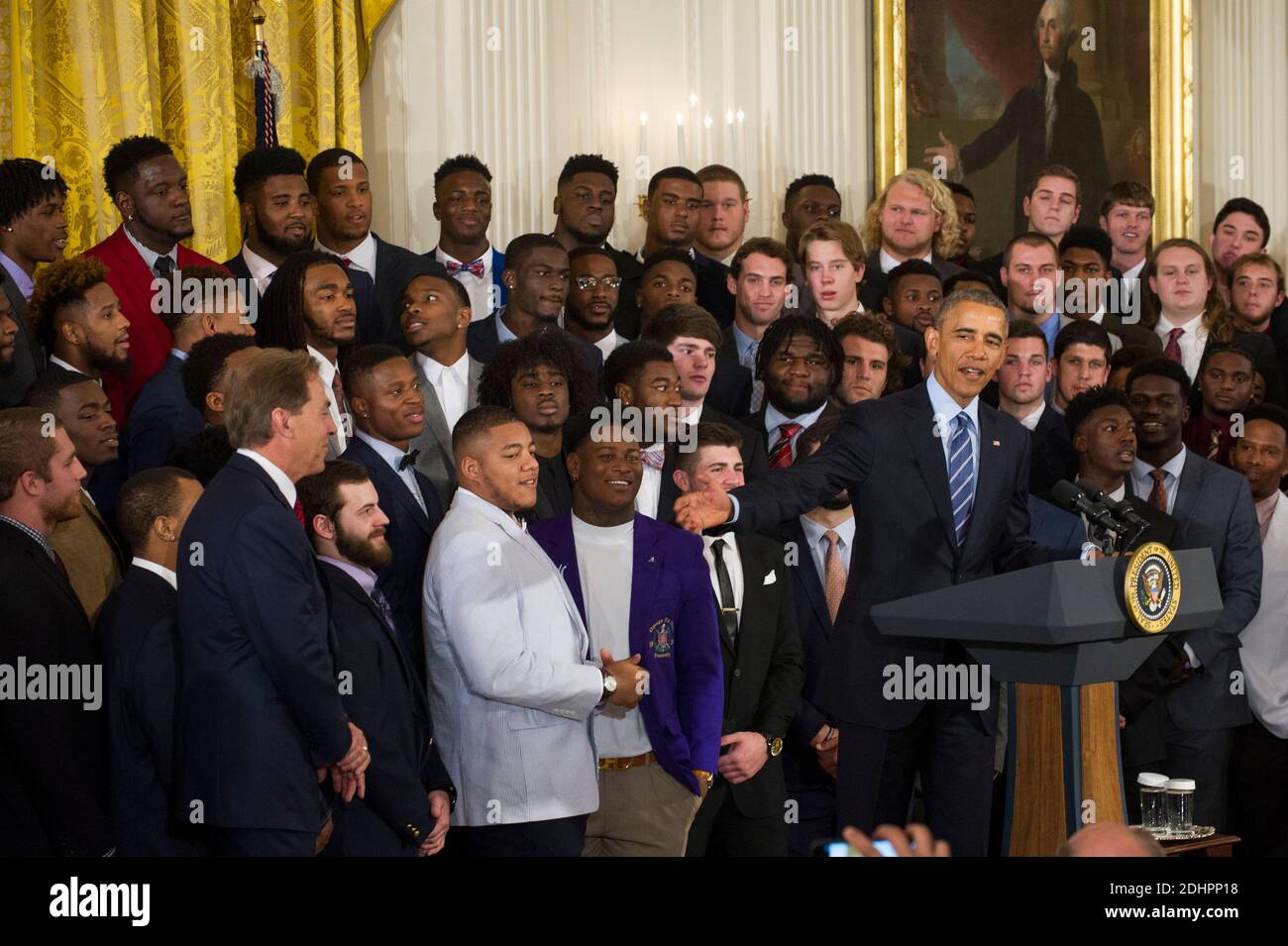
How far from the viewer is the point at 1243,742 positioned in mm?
6312

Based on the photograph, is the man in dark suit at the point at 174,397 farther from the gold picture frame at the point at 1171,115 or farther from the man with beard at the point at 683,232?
the gold picture frame at the point at 1171,115

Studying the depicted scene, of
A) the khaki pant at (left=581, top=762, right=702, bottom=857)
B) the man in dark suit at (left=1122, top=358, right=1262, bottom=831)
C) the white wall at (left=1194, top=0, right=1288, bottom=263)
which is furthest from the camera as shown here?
the white wall at (left=1194, top=0, right=1288, bottom=263)

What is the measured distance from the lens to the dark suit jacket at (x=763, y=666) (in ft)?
16.9

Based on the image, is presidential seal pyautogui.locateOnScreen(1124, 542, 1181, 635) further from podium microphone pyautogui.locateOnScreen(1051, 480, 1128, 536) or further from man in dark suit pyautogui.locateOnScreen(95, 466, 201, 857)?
man in dark suit pyautogui.locateOnScreen(95, 466, 201, 857)

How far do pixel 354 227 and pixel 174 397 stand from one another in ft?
5.82

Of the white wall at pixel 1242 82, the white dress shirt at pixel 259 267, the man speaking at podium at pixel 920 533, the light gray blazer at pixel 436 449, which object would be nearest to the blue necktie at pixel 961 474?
the man speaking at podium at pixel 920 533

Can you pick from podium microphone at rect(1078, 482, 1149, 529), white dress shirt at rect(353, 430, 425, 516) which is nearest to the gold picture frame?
white dress shirt at rect(353, 430, 425, 516)

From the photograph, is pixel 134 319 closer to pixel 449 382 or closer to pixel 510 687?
pixel 449 382

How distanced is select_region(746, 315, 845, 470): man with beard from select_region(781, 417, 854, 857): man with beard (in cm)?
46

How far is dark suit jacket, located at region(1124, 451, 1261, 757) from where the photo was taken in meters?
5.98

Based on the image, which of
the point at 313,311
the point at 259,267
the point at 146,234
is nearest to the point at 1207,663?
the point at 313,311
